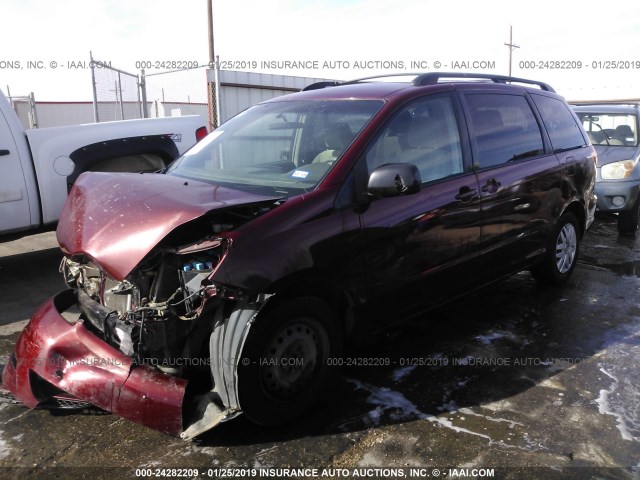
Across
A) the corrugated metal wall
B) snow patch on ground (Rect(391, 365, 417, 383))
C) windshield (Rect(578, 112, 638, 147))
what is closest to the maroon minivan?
snow patch on ground (Rect(391, 365, 417, 383))

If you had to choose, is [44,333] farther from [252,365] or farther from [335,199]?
[335,199]

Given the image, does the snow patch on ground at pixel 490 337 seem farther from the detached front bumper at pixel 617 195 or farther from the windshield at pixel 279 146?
the detached front bumper at pixel 617 195

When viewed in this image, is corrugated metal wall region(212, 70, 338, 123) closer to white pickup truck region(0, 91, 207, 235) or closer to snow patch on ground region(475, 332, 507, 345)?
white pickup truck region(0, 91, 207, 235)

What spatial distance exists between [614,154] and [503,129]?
16.5ft

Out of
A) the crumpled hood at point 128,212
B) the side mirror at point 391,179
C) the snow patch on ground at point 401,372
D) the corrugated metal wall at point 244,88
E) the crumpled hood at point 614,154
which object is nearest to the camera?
the crumpled hood at point 128,212

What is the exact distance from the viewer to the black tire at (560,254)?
500 cm

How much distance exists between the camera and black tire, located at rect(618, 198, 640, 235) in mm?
7809

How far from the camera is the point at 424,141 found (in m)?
3.56

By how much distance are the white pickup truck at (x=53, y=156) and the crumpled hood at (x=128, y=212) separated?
2827mm

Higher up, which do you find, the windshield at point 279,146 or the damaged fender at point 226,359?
the windshield at point 279,146

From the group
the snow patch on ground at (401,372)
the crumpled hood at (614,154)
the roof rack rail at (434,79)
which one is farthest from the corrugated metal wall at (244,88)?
the snow patch on ground at (401,372)

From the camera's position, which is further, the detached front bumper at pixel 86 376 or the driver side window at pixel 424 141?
the driver side window at pixel 424 141

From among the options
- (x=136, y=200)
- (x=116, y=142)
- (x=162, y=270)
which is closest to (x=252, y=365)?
(x=162, y=270)

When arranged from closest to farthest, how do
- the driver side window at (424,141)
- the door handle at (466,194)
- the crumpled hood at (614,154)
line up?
the driver side window at (424,141) → the door handle at (466,194) → the crumpled hood at (614,154)
